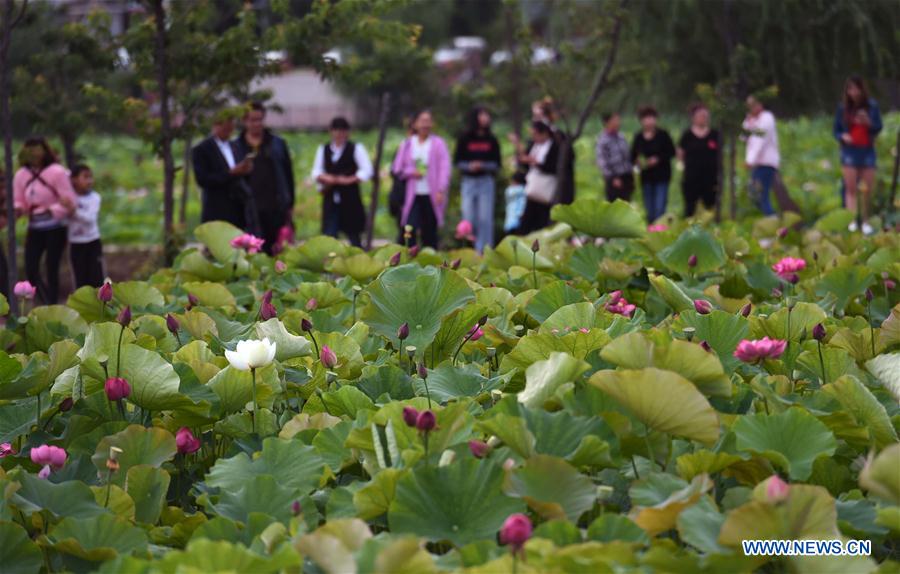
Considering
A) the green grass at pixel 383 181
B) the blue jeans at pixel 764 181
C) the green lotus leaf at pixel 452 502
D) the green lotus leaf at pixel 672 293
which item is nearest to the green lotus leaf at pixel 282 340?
the green lotus leaf at pixel 452 502

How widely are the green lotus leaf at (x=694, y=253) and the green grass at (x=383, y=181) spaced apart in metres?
5.64

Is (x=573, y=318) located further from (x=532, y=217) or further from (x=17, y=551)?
(x=532, y=217)

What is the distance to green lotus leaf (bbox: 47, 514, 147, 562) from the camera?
2.41 m

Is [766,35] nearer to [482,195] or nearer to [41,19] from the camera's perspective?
[482,195]

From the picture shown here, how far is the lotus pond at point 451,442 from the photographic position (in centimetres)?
221

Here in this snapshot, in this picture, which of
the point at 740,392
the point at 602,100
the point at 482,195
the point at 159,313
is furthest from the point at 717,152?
the point at 740,392

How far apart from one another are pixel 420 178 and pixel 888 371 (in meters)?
7.63

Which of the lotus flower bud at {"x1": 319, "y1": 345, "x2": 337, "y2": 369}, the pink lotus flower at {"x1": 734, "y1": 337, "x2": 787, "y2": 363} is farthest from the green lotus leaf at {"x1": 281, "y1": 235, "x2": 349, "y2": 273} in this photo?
the pink lotus flower at {"x1": 734, "y1": 337, "x2": 787, "y2": 363}

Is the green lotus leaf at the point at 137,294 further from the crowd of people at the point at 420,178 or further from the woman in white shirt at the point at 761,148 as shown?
the woman in white shirt at the point at 761,148

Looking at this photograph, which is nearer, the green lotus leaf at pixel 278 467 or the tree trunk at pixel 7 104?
the green lotus leaf at pixel 278 467

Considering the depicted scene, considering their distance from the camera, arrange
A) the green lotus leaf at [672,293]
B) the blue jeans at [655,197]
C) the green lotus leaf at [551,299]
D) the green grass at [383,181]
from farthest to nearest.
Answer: the green grass at [383,181] < the blue jeans at [655,197] < the green lotus leaf at [672,293] < the green lotus leaf at [551,299]

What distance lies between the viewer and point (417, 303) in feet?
11.3

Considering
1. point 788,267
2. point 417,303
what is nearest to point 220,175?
point 788,267

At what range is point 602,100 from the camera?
47.6ft
